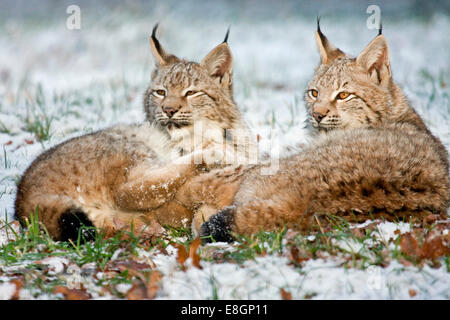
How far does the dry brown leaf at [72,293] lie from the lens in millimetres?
2898

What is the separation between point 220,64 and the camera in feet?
18.6

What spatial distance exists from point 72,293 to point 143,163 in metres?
1.59

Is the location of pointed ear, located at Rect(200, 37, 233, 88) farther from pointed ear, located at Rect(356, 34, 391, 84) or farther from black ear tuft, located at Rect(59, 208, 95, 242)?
black ear tuft, located at Rect(59, 208, 95, 242)

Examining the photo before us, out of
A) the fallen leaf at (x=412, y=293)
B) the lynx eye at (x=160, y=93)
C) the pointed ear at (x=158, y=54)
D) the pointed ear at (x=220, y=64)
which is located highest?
the pointed ear at (x=158, y=54)

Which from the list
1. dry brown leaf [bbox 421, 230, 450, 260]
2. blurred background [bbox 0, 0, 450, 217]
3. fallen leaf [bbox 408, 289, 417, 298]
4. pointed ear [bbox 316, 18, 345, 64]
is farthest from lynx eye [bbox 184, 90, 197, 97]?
fallen leaf [bbox 408, 289, 417, 298]

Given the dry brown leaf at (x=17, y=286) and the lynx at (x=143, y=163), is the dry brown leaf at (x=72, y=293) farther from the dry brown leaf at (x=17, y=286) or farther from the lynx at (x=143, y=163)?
the lynx at (x=143, y=163)

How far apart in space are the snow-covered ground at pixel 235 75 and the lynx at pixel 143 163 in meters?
0.55

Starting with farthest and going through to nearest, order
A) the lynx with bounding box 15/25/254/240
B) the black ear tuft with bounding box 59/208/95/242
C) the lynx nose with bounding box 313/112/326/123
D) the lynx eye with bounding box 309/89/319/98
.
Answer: the lynx eye with bounding box 309/89/319/98 → the lynx nose with bounding box 313/112/326/123 → the lynx with bounding box 15/25/254/240 → the black ear tuft with bounding box 59/208/95/242

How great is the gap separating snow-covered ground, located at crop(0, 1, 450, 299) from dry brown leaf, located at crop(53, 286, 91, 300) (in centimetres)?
32

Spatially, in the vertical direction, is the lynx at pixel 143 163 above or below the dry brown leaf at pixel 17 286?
above

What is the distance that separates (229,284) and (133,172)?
1.63 m

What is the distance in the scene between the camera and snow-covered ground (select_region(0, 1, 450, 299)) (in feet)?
9.60

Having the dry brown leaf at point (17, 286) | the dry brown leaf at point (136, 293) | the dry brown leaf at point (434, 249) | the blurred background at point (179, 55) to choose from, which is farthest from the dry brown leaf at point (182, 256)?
the blurred background at point (179, 55)
